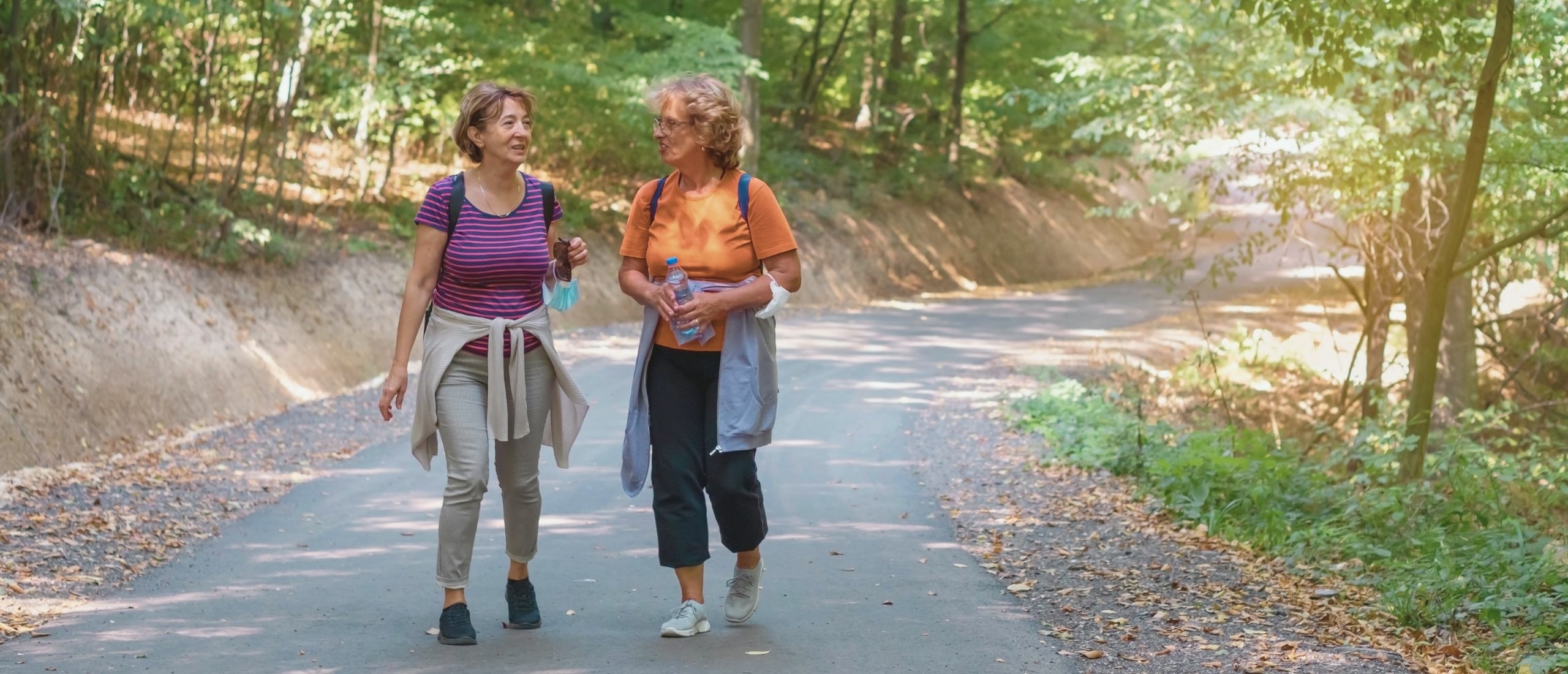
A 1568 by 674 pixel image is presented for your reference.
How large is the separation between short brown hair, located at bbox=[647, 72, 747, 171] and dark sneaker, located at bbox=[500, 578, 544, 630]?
166 cm

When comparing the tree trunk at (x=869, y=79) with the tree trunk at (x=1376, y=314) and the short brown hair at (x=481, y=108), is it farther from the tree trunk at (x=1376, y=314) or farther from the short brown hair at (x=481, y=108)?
the short brown hair at (x=481, y=108)

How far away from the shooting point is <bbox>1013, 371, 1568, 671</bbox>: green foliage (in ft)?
17.3

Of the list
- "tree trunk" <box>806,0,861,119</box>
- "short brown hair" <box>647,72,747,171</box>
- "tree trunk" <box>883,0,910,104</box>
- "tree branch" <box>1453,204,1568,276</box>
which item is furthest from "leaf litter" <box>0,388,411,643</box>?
"tree trunk" <box>883,0,910,104</box>

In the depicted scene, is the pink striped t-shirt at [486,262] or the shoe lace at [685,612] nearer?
the pink striped t-shirt at [486,262]

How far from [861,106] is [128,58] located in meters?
21.2

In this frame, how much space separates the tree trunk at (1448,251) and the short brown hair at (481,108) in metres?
4.82

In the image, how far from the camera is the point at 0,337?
10055 mm

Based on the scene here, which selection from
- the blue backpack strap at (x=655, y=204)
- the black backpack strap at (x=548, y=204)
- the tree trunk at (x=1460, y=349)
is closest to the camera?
the blue backpack strap at (x=655, y=204)

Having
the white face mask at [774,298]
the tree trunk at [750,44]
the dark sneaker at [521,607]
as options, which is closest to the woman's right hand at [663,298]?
the white face mask at [774,298]

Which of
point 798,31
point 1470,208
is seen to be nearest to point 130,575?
point 1470,208

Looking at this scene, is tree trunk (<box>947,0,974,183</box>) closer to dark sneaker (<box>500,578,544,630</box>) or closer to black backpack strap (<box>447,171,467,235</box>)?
black backpack strap (<box>447,171,467,235</box>)

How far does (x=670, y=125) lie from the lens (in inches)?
185

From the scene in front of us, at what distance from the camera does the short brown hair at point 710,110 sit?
15.3 ft

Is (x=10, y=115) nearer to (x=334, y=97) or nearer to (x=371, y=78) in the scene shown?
(x=334, y=97)
